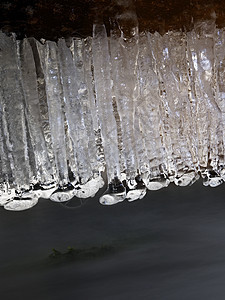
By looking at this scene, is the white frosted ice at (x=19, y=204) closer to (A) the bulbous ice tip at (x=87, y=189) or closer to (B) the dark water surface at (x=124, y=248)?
(A) the bulbous ice tip at (x=87, y=189)

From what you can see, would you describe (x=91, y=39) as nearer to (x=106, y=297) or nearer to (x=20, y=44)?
(x=20, y=44)

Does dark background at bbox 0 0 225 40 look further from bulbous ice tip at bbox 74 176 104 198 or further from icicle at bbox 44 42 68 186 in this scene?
bulbous ice tip at bbox 74 176 104 198

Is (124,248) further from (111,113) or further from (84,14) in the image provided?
(84,14)

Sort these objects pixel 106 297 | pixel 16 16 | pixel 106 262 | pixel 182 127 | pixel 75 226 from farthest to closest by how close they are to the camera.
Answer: pixel 75 226 → pixel 106 262 → pixel 106 297 → pixel 182 127 → pixel 16 16

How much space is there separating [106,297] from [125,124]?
1.92 meters

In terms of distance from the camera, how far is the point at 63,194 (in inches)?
31.3

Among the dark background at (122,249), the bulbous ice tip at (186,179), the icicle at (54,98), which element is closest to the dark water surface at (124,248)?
the dark background at (122,249)

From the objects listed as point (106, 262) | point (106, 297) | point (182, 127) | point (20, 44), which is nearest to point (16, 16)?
point (20, 44)

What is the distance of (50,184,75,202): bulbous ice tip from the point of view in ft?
2.58

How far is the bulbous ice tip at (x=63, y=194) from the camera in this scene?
79 cm

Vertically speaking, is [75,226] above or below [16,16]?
below

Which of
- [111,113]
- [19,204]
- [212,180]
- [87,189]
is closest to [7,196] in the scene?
[19,204]

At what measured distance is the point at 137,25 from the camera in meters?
0.84

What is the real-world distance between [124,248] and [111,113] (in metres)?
2.39
